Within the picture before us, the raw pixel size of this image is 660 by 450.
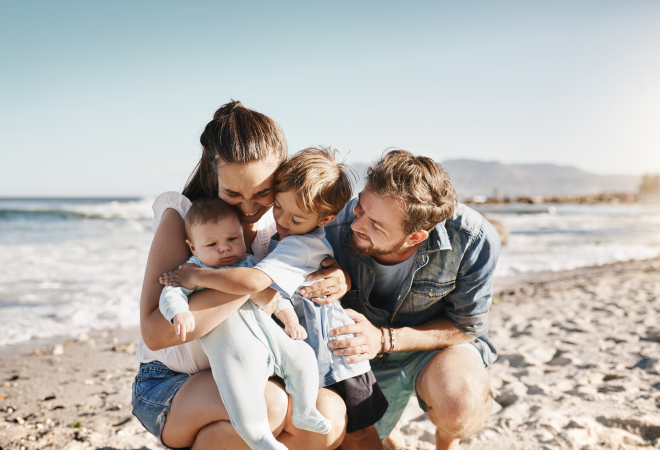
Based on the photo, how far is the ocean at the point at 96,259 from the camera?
16.8 feet

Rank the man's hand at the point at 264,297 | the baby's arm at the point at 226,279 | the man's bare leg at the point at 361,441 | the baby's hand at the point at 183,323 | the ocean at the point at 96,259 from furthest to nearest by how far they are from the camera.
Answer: the ocean at the point at 96,259
the man's bare leg at the point at 361,441
the man's hand at the point at 264,297
the baby's arm at the point at 226,279
the baby's hand at the point at 183,323

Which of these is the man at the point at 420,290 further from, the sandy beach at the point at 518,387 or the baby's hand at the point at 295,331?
the sandy beach at the point at 518,387

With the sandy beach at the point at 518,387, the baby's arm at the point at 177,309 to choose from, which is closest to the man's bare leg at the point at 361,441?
the sandy beach at the point at 518,387

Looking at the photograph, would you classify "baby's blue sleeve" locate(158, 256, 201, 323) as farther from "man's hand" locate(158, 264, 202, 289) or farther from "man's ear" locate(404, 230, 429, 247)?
"man's ear" locate(404, 230, 429, 247)

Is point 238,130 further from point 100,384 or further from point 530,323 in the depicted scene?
point 530,323

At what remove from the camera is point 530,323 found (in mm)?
4945

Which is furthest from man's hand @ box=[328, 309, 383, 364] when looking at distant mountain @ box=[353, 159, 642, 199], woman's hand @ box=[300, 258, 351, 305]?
distant mountain @ box=[353, 159, 642, 199]

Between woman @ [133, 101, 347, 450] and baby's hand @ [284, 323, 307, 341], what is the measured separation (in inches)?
6.3

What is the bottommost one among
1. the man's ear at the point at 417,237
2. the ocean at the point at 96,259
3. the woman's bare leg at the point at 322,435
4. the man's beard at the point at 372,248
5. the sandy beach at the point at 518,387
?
the ocean at the point at 96,259

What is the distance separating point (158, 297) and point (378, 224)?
1109 mm

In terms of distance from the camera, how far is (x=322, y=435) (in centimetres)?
194

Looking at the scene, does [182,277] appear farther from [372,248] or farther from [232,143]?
[372,248]

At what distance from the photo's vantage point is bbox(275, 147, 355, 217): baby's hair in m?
2.07

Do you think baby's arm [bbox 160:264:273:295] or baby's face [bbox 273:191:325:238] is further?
baby's face [bbox 273:191:325:238]
